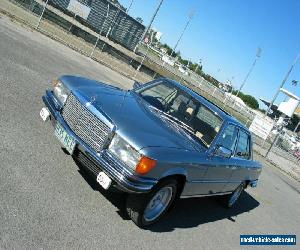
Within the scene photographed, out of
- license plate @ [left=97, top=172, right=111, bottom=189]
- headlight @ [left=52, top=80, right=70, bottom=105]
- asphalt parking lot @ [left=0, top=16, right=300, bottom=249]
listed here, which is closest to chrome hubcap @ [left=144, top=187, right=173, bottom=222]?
asphalt parking lot @ [left=0, top=16, right=300, bottom=249]

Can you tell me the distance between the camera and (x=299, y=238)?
967 cm

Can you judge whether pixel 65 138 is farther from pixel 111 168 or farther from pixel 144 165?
pixel 144 165

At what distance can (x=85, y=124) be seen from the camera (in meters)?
5.74

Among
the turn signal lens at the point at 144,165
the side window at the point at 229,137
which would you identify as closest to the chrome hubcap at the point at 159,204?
the turn signal lens at the point at 144,165

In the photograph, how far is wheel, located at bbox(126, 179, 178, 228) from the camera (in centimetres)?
550

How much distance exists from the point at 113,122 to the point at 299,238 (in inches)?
243

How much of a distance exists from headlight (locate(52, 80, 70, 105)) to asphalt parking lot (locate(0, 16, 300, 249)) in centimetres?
84

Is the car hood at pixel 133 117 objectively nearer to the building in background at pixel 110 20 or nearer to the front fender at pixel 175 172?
the front fender at pixel 175 172

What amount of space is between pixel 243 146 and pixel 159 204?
300 centimetres

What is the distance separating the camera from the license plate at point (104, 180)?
5207 mm

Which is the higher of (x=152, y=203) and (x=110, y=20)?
(x=110, y=20)

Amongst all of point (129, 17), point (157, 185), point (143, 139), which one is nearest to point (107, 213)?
point (157, 185)

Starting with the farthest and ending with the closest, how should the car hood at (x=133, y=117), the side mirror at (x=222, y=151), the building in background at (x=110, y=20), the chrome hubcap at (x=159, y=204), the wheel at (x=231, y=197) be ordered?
the building in background at (x=110, y=20) < the wheel at (x=231, y=197) < the side mirror at (x=222, y=151) < the chrome hubcap at (x=159, y=204) < the car hood at (x=133, y=117)

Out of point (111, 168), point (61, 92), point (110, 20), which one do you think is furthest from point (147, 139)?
point (110, 20)
